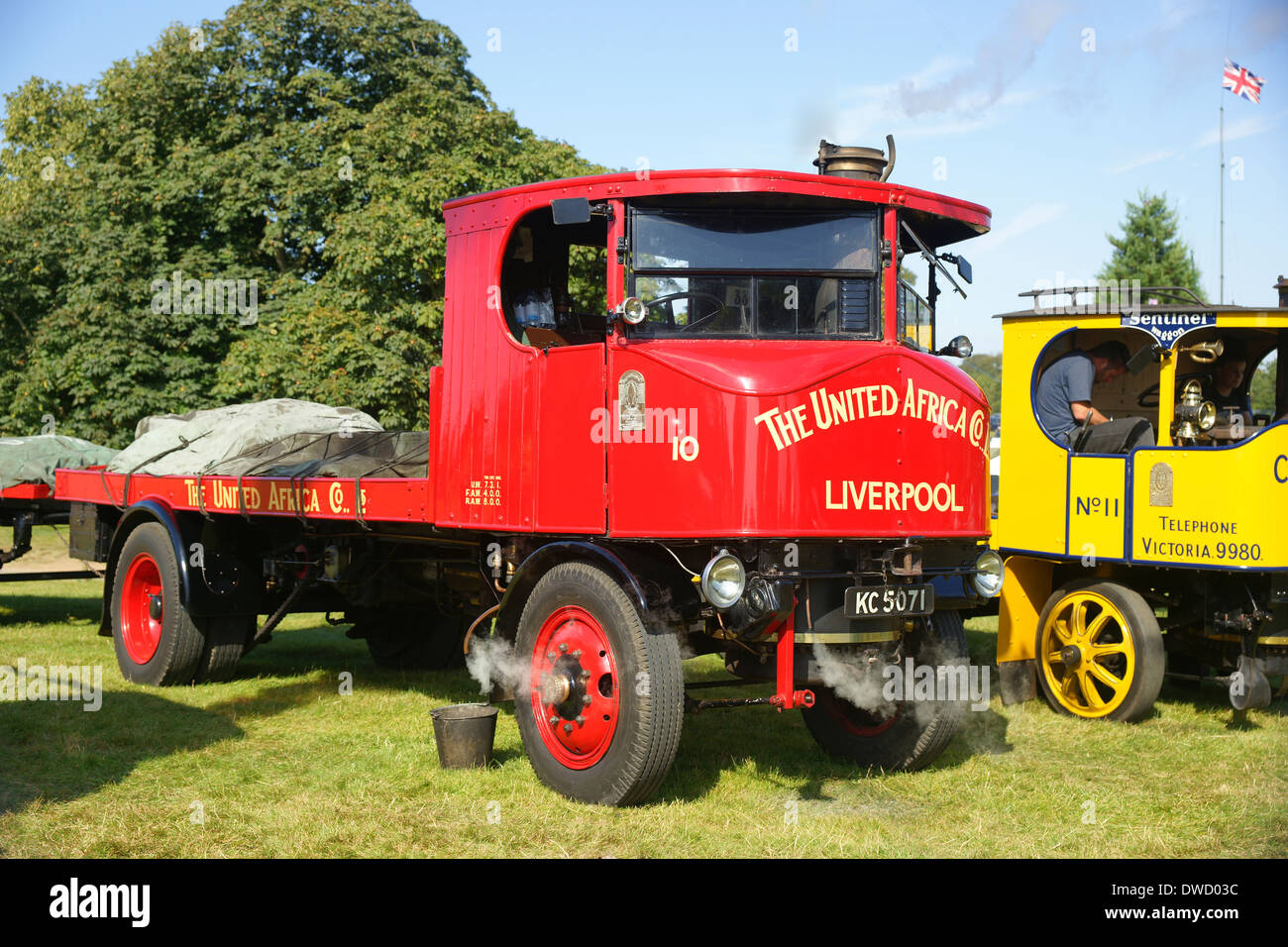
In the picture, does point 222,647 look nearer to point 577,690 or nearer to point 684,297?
point 577,690

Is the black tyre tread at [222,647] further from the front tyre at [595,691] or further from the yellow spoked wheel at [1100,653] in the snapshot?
the yellow spoked wheel at [1100,653]

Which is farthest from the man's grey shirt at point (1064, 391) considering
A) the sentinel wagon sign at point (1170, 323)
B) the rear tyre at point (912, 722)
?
the rear tyre at point (912, 722)

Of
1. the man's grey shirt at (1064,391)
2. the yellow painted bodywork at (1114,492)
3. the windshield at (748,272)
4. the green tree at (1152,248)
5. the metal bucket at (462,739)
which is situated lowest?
the metal bucket at (462,739)

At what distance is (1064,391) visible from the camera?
8562 millimetres

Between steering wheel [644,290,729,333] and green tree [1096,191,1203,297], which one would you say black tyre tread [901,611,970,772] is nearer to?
steering wheel [644,290,729,333]

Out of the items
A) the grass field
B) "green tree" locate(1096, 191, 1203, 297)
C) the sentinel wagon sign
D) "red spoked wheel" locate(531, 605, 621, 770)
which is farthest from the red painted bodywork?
"green tree" locate(1096, 191, 1203, 297)

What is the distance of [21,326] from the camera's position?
25344 millimetres

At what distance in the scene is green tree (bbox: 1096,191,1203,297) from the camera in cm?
4250

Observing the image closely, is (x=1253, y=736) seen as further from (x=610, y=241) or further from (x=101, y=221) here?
(x=101, y=221)

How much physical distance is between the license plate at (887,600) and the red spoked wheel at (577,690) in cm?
116

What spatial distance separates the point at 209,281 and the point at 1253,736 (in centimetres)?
2030

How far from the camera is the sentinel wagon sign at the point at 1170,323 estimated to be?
8055 mm

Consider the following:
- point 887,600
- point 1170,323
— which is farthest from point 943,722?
point 1170,323

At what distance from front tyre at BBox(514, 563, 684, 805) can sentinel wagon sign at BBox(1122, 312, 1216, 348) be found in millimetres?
4503
